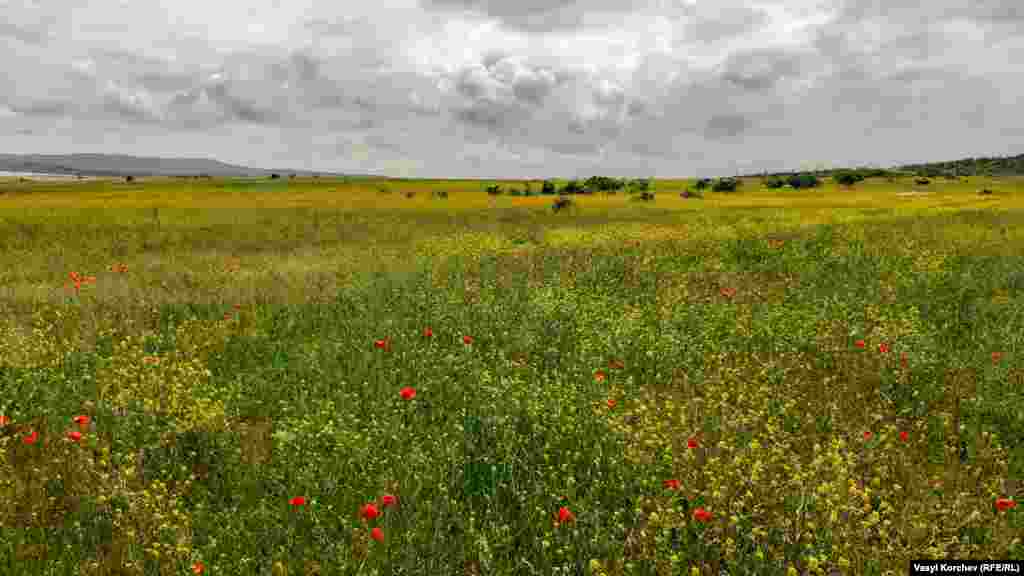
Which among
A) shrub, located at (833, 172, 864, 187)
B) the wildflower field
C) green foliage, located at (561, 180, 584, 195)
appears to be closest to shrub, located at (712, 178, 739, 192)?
shrub, located at (833, 172, 864, 187)

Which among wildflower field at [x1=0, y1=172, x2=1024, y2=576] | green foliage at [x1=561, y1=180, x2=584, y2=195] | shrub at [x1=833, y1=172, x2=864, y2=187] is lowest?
wildflower field at [x1=0, y1=172, x2=1024, y2=576]

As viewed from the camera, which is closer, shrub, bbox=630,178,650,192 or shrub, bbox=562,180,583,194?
shrub, bbox=562,180,583,194

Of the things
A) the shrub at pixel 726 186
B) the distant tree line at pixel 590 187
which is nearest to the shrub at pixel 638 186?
the distant tree line at pixel 590 187

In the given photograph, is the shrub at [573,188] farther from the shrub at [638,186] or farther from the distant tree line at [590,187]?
the shrub at [638,186]

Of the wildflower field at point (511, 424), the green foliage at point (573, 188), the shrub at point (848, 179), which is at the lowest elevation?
the wildflower field at point (511, 424)

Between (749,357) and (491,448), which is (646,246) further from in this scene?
(491,448)

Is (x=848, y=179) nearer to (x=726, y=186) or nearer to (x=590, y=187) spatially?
(x=726, y=186)

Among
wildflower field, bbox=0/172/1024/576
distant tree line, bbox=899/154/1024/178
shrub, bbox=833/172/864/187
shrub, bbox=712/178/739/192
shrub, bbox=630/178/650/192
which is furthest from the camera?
distant tree line, bbox=899/154/1024/178

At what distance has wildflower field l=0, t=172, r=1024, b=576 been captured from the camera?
152 inches

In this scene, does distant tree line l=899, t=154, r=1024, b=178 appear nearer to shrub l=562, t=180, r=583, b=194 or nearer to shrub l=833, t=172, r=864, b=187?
shrub l=833, t=172, r=864, b=187

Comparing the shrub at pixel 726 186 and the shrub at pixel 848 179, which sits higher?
the shrub at pixel 848 179

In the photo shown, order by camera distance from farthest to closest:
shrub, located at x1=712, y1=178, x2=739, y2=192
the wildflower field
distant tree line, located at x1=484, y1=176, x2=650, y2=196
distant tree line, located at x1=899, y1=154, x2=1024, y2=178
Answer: distant tree line, located at x1=899, y1=154, x2=1024, y2=178, shrub, located at x1=712, y1=178, x2=739, y2=192, distant tree line, located at x1=484, y1=176, x2=650, y2=196, the wildflower field

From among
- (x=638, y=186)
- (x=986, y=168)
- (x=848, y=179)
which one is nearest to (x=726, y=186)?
(x=638, y=186)

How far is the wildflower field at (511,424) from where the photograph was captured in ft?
12.6
